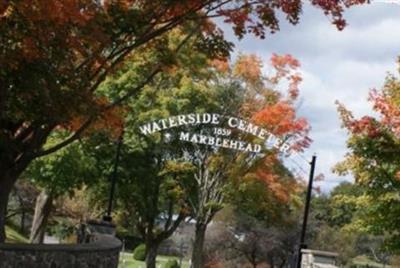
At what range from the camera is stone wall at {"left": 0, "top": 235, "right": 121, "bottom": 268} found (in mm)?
7578

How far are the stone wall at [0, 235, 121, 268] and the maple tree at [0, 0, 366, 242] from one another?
1.66 metres

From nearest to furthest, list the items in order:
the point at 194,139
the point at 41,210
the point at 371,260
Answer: the point at 41,210
the point at 194,139
the point at 371,260

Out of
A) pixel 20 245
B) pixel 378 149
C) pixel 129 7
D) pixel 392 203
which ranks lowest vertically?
pixel 20 245

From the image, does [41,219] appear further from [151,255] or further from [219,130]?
[219,130]

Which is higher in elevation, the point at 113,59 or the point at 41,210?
the point at 113,59

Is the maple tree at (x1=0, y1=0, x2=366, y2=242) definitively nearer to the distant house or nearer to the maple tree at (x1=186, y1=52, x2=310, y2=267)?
the distant house

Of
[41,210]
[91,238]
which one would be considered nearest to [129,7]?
[91,238]

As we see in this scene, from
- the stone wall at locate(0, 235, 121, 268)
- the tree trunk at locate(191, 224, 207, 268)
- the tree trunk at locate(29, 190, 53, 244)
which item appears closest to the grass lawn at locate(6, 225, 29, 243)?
the tree trunk at locate(29, 190, 53, 244)

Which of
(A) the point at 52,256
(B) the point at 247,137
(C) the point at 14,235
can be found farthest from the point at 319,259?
(C) the point at 14,235

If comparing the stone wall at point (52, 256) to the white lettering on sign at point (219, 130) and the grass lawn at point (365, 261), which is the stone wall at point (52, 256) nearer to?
the white lettering on sign at point (219, 130)

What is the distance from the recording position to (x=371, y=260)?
44.8 m

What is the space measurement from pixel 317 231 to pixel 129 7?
33.4 m

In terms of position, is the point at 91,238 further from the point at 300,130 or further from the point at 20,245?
the point at 300,130

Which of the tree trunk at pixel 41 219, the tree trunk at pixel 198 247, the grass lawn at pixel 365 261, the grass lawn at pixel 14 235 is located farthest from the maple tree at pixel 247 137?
the grass lawn at pixel 365 261
